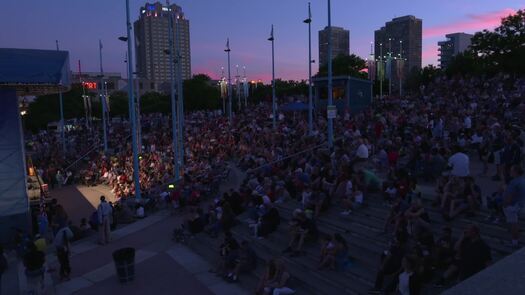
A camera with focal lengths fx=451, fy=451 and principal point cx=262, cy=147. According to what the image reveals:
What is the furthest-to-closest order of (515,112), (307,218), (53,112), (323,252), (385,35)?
(385,35) → (53,112) → (515,112) → (307,218) → (323,252)

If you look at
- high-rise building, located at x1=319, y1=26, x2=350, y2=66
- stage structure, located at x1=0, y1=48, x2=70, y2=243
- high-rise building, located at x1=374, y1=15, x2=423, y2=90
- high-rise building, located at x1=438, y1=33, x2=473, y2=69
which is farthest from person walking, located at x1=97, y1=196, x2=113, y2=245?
high-rise building, located at x1=438, y1=33, x2=473, y2=69

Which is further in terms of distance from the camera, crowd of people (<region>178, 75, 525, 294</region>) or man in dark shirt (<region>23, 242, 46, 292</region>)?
man in dark shirt (<region>23, 242, 46, 292</region>)

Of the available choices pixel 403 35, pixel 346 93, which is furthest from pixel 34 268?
pixel 403 35

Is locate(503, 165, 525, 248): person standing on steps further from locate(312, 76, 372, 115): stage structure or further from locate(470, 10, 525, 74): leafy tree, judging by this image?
locate(470, 10, 525, 74): leafy tree

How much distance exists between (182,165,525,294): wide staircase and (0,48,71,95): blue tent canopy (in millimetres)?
8427

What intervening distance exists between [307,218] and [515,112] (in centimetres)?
1603

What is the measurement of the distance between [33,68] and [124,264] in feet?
29.0

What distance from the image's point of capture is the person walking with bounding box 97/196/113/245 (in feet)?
51.7

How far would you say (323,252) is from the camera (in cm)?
1073

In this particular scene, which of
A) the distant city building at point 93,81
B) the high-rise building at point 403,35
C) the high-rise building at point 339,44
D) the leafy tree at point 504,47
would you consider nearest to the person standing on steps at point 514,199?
the leafy tree at point 504,47

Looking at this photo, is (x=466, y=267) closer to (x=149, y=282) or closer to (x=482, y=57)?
(x=149, y=282)

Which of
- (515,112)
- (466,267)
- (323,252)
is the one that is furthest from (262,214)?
(515,112)

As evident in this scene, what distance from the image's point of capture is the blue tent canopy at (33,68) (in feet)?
53.3

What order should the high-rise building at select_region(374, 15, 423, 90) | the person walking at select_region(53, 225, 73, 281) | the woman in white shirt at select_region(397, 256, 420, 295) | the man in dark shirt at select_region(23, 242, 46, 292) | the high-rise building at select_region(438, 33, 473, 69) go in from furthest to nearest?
the high-rise building at select_region(438, 33, 473, 69), the high-rise building at select_region(374, 15, 423, 90), the person walking at select_region(53, 225, 73, 281), the man in dark shirt at select_region(23, 242, 46, 292), the woman in white shirt at select_region(397, 256, 420, 295)
